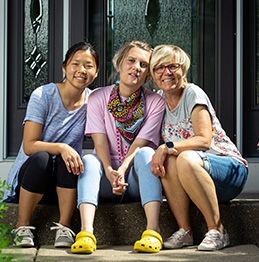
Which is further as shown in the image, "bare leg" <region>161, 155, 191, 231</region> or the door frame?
the door frame

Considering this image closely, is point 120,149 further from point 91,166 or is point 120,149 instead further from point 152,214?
point 152,214

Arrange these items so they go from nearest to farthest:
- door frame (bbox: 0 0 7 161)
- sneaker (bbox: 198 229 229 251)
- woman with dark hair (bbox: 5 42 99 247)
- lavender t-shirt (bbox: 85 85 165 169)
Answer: sneaker (bbox: 198 229 229 251) → woman with dark hair (bbox: 5 42 99 247) → lavender t-shirt (bbox: 85 85 165 169) → door frame (bbox: 0 0 7 161)

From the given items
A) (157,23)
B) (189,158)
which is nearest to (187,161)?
(189,158)

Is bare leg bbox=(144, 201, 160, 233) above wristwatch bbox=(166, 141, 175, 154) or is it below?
below

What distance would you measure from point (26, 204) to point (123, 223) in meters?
0.59

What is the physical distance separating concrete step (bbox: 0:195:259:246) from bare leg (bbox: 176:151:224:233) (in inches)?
9.6

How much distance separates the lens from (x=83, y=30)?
3820mm

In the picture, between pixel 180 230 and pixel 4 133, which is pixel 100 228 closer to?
pixel 180 230

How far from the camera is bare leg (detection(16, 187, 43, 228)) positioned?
8.73 ft

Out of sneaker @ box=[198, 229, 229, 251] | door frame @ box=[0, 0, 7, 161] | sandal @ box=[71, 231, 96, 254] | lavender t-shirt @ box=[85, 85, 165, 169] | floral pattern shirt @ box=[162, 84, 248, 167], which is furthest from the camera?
door frame @ box=[0, 0, 7, 161]

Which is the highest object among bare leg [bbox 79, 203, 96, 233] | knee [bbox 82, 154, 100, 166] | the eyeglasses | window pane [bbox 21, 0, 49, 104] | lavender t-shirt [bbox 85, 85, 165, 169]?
window pane [bbox 21, 0, 49, 104]

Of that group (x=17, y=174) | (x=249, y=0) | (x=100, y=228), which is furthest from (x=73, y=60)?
(x=249, y=0)

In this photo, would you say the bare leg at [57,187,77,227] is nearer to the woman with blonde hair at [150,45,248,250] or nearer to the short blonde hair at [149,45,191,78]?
the woman with blonde hair at [150,45,248,250]

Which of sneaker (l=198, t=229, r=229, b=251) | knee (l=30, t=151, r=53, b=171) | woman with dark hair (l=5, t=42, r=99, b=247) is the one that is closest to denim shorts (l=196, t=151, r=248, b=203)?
sneaker (l=198, t=229, r=229, b=251)
